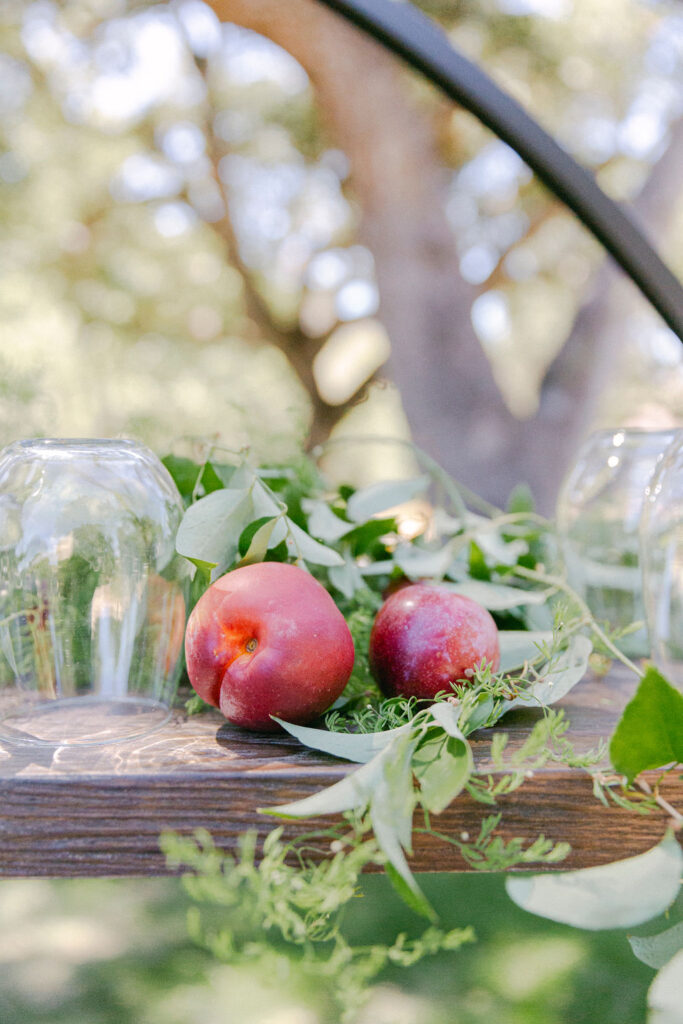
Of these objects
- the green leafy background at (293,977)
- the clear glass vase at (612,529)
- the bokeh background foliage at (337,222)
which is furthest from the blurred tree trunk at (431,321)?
the clear glass vase at (612,529)

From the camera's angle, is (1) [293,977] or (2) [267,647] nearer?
(2) [267,647]

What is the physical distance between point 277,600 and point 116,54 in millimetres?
2508

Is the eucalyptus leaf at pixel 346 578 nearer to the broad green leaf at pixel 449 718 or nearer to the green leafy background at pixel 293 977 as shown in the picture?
the broad green leaf at pixel 449 718

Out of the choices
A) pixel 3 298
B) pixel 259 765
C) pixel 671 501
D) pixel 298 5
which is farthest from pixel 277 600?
pixel 3 298

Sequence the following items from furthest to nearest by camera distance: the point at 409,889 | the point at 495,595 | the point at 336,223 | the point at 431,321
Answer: the point at 336,223, the point at 431,321, the point at 495,595, the point at 409,889

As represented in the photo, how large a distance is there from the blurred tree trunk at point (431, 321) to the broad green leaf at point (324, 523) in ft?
5.11

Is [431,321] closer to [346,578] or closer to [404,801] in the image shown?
[346,578]

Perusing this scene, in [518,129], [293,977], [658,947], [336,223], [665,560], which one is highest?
[336,223]

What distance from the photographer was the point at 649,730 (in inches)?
9.6

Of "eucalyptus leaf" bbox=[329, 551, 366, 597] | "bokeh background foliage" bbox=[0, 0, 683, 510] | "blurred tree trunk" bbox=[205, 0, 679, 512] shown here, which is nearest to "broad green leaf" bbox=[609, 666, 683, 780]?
"eucalyptus leaf" bbox=[329, 551, 366, 597]

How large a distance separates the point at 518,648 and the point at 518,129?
26cm

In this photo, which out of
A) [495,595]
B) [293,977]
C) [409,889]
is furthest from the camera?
[293,977]

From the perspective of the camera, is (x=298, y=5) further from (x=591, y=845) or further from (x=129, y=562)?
(x=591, y=845)

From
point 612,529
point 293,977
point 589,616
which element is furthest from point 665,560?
point 293,977
